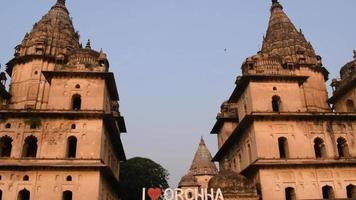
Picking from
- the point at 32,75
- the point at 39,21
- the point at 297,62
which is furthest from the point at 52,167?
the point at 297,62

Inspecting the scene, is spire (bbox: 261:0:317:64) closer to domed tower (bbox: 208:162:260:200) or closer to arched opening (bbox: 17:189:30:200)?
domed tower (bbox: 208:162:260:200)

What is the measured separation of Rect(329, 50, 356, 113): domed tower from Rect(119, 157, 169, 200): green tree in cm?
2932

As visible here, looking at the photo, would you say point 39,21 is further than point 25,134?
Yes

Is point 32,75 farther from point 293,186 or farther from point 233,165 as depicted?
point 293,186

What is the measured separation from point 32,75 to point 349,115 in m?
29.1

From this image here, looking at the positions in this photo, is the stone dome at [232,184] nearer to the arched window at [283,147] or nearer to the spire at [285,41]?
the arched window at [283,147]

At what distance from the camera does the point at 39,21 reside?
138 feet

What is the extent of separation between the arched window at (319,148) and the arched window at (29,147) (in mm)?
21662

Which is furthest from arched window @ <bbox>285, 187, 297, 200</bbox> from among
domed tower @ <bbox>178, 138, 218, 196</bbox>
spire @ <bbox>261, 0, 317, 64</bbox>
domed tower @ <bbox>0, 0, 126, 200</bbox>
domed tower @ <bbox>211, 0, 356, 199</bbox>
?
domed tower @ <bbox>178, 138, 218, 196</bbox>

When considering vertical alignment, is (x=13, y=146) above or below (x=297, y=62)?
below

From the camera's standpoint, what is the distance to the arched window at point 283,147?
28.9 metres

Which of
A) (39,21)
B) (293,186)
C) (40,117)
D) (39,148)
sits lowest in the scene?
(293,186)

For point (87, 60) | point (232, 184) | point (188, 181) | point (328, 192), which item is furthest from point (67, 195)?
point (188, 181)

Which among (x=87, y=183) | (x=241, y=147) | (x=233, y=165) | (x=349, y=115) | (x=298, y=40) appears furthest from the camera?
(x=298, y=40)
